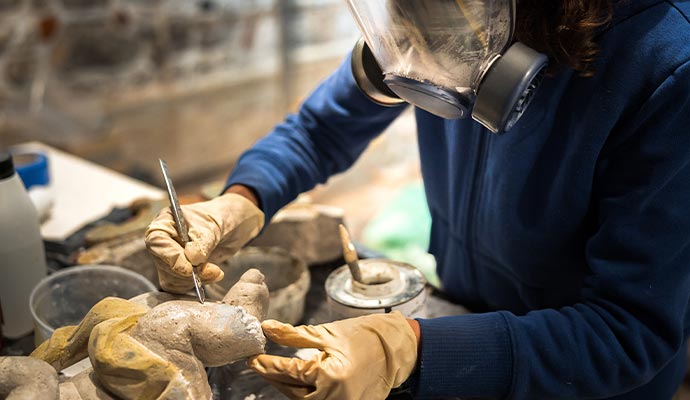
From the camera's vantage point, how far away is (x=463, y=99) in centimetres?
94

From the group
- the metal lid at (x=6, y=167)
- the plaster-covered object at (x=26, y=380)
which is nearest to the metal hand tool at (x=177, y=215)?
the plaster-covered object at (x=26, y=380)

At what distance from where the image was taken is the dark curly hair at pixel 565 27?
90cm

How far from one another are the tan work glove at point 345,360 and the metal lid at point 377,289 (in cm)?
11

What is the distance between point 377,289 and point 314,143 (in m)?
0.47

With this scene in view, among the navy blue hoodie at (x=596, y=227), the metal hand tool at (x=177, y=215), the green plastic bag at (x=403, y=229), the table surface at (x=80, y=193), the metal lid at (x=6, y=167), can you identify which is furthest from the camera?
the green plastic bag at (x=403, y=229)

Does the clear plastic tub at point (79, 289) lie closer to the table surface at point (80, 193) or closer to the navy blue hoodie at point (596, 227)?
the table surface at point (80, 193)

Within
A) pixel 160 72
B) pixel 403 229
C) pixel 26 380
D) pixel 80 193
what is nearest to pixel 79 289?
pixel 26 380

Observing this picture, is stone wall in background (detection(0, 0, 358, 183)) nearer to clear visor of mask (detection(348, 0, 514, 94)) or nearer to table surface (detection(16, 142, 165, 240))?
table surface (detection(16, 142, 165, 240))

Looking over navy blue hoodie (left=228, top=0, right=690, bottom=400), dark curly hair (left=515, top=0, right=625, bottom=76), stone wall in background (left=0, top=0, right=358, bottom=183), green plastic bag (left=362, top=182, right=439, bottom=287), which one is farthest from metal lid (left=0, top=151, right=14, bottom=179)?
stone wall in background (left=0, top=0, right=358, bottom=183)

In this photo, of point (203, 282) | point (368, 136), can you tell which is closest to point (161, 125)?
point (368, 136)

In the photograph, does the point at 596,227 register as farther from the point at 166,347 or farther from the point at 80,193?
the point at 80,193

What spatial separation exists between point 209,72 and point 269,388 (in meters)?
2.87

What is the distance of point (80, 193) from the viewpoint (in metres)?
1.90

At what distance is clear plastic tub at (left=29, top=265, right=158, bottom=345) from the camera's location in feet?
3.79
